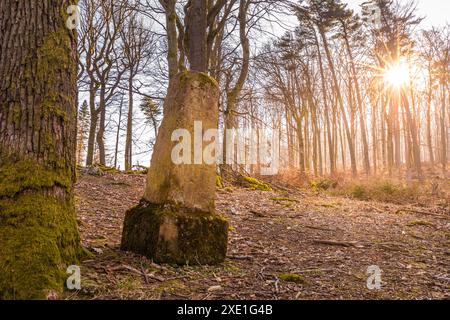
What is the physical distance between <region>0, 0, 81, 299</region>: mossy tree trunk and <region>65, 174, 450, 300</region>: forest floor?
434 mm

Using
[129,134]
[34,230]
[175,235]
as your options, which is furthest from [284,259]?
[129,134]

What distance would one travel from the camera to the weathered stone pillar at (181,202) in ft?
9.96

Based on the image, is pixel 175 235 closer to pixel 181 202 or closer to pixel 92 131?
pixel 181 202

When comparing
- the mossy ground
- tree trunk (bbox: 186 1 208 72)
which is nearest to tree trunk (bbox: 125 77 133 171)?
tree trunk (bbox: 186 1 208 72)

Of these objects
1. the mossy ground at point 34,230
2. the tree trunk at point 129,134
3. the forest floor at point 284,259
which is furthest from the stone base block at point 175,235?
the tree trunk at point 129,134

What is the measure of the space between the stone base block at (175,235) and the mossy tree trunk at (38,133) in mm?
601

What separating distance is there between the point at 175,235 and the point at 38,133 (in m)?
1.54

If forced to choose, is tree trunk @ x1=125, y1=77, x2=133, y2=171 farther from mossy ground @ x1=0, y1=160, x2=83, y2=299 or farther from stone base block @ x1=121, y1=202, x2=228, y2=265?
mossy ground @ x1=0, y1=160, x2=83, y2=299

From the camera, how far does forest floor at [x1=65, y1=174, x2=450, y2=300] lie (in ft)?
8.34

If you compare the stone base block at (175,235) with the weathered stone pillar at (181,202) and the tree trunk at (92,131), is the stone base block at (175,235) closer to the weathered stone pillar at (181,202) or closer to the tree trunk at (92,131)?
the weathered stone pillar at (181,202)

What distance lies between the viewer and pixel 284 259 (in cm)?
363

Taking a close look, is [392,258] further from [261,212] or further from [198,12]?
[198,12]

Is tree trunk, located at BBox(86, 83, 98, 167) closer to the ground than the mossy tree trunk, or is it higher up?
higher up
